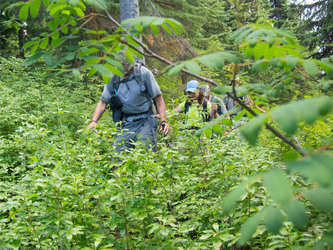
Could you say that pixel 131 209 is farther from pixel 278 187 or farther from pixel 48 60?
pixel 278 187

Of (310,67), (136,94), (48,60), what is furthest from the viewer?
(136,94)

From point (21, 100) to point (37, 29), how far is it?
925 centimetres

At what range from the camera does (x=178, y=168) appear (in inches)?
111

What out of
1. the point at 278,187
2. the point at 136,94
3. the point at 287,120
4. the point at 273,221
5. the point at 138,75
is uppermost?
the point at 287,120

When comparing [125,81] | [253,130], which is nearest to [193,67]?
[253,130]

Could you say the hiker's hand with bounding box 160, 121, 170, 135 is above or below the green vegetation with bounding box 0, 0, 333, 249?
below

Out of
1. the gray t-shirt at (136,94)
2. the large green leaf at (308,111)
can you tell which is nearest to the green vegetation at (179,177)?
the large green leaf at (308,111)

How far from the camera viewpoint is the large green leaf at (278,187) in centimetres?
73

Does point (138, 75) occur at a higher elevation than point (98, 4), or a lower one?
lower

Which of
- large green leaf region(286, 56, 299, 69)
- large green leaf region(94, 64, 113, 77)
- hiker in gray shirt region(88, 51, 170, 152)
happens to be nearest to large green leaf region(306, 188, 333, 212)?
large green leaf region(286, 56, 299, 69)

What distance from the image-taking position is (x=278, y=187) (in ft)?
2.48

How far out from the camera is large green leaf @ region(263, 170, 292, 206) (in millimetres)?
727

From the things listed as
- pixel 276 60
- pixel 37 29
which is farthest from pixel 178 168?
pixel 37 29

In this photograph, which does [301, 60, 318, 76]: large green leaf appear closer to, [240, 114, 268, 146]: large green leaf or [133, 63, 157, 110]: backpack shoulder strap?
[240, 114, 268, 146]: large green leaf
